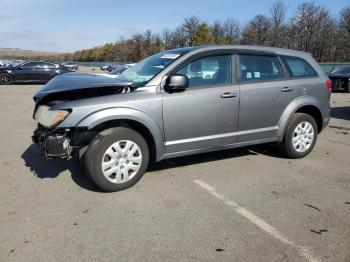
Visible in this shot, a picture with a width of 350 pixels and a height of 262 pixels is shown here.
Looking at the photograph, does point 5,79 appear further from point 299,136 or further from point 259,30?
point 259,30

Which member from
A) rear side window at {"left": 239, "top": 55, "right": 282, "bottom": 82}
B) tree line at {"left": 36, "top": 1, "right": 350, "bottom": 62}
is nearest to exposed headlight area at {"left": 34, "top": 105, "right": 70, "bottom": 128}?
rear side window at {"left": 239, "top": 55, "right": 282, "bottom": 82}

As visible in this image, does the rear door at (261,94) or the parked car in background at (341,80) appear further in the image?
the parked car in background at (341,80)

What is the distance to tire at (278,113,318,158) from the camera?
574cm

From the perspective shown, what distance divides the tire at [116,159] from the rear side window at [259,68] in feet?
6.28

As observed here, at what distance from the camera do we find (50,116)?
4320mm

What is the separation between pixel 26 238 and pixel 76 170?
6.38 feet

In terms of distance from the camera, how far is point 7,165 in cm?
551

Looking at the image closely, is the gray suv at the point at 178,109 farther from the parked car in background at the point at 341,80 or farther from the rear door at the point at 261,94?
the parked car in background at the point at 341,80

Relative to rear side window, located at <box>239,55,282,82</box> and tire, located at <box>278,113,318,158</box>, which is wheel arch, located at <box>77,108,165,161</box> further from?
tire, located at <box>278,113,318,158</box>

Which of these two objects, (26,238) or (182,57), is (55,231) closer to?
(26,238)

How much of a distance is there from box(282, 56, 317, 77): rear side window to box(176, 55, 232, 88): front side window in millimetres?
1208

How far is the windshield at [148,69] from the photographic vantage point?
483cm

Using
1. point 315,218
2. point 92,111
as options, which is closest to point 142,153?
point 92,111

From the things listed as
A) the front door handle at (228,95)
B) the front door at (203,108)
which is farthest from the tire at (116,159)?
the front door handle at (228,95)
